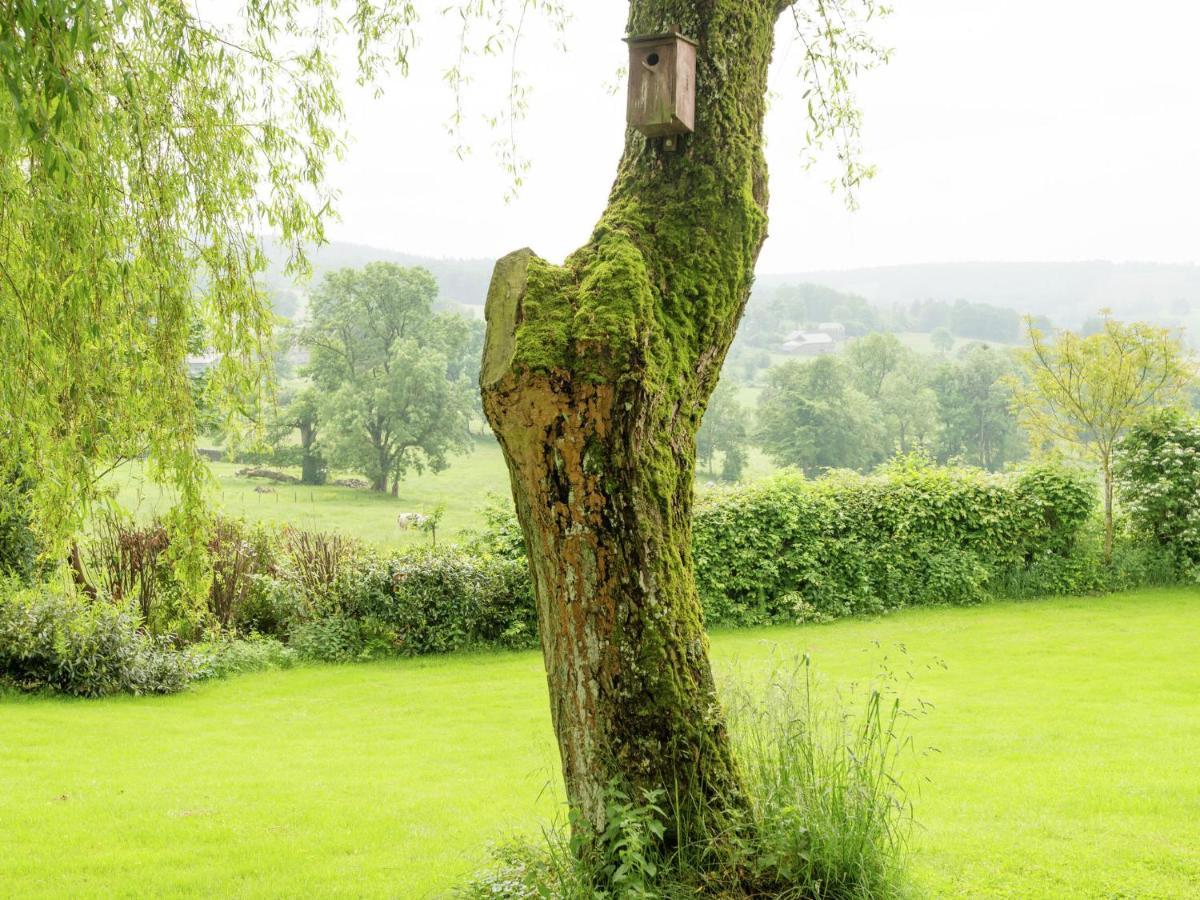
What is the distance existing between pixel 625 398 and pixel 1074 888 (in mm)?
2822

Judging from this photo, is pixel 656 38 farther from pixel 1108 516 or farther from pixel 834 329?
pixel 834 329

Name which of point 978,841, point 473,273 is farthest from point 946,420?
point 978,841

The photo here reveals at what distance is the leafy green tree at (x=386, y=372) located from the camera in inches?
1388

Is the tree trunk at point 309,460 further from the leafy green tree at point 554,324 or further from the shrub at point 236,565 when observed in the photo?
the leafy green tree at point 554,324

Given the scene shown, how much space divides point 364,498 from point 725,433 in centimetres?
1674

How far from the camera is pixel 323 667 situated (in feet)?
32.7

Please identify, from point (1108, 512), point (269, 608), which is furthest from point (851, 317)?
point (269, 608)

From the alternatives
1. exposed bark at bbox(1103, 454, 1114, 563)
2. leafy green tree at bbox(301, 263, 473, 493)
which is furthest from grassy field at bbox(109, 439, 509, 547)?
exposed bark at bbox(1103, 454, 1114, 563)

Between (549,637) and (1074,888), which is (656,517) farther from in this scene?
(1074,888)

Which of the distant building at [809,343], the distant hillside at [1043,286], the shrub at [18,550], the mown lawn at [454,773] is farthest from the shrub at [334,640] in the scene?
the distant hillside at [1043,286]

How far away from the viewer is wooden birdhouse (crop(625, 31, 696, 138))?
3.22 metres

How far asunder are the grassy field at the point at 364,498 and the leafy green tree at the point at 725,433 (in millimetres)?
813

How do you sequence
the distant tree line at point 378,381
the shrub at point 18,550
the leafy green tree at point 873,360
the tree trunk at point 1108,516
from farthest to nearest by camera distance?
1. the leafy green tree at point 873,360
2. the distant tree line at point 378,381
3. the tree trunk at point 1108,516
4. the shrub at point 18,550

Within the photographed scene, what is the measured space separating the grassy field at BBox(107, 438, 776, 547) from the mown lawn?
14514 millimetres
